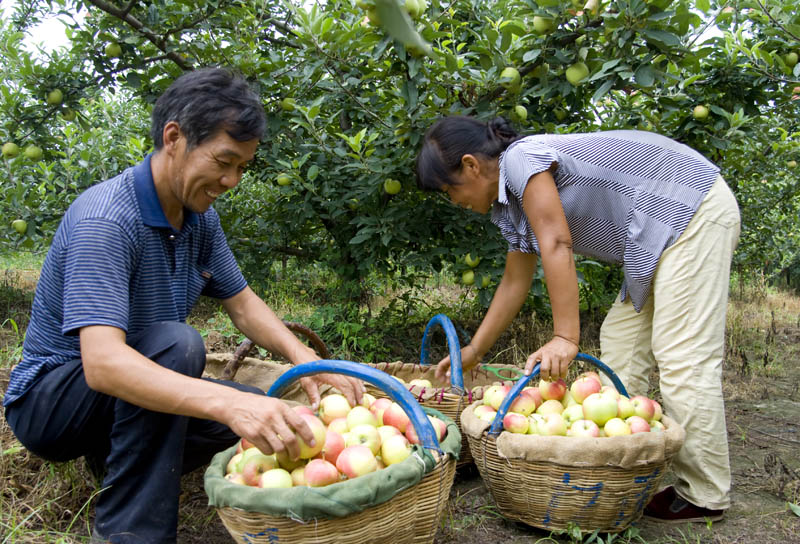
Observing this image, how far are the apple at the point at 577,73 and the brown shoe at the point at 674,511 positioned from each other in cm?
162

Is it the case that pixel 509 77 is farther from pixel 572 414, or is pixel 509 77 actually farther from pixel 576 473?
pixel 576 473

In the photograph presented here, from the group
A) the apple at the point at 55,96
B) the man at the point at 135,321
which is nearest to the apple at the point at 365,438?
the man at the point at 135,321

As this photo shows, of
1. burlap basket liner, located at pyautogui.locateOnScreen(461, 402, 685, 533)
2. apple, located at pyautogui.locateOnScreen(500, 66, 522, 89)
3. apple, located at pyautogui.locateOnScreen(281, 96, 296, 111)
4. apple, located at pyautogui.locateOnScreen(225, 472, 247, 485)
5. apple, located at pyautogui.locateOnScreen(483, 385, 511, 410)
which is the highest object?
apple, located at pyautogui.locateOnScreen(281, 96, 296, 111)

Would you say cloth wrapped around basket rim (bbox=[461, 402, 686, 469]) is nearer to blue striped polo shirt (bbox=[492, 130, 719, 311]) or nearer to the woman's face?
blue striped polo shirt (bbox=[492, 130, 719, 311])

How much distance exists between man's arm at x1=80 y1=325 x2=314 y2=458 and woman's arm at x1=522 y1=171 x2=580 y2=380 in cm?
88

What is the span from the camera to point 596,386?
2.14 meters

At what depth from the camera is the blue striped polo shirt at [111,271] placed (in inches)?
59.3

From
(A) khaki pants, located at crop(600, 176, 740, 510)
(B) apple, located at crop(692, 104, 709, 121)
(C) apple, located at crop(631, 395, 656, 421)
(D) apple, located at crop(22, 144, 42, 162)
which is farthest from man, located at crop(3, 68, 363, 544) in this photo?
(B) apple, located at crop(692, 104, 709, 121)

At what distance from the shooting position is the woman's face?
2115mm

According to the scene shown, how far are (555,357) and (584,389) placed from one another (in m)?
0.27

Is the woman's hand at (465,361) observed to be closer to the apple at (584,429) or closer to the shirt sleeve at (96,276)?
the apple at (584,429)

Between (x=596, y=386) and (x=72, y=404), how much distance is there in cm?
162

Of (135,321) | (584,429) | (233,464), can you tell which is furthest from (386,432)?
(135,321)

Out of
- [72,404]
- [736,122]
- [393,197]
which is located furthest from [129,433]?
[736,122]
